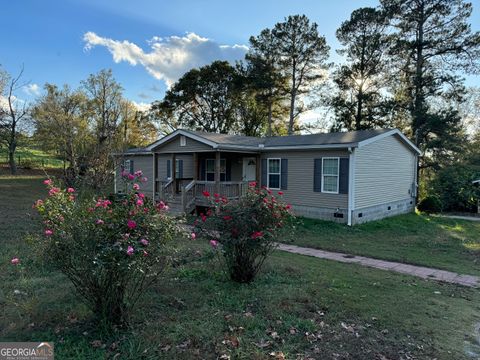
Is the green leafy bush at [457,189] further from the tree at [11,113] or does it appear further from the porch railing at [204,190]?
the tree at [11,113]

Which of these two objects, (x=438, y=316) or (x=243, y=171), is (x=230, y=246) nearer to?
(x=438, y=316)

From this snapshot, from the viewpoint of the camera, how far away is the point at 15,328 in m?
3.41

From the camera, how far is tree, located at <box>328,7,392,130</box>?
21000 mm

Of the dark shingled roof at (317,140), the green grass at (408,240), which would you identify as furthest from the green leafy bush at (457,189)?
the dark shingled roof at (317,140)

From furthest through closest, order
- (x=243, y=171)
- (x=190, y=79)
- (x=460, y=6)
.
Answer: (x=190, y=79) → (x=460, y=6) → (x=243, y=171)

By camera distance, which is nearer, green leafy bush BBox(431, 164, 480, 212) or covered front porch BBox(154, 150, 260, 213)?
covered front porch BBox(154, 150, 260, 213)

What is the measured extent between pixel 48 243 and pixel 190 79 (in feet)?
89.5

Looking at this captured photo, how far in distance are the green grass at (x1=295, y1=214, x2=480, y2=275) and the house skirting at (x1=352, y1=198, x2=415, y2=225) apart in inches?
14.2

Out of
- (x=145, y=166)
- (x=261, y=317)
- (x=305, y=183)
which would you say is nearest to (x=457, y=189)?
(x=305, y=183)

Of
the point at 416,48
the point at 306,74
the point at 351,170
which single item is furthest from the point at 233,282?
the point at 306,74

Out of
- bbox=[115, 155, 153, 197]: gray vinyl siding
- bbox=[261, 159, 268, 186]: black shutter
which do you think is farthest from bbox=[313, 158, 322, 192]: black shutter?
bbox=[115, 155, 153, 197]: gray vinyl siding

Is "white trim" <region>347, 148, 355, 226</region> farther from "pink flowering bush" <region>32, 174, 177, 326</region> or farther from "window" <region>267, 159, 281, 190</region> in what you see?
"pink flowering bush" <region>32, 174, 177, 326</region>

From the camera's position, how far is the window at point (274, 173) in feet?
43.9

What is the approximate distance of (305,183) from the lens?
40.9 feet
